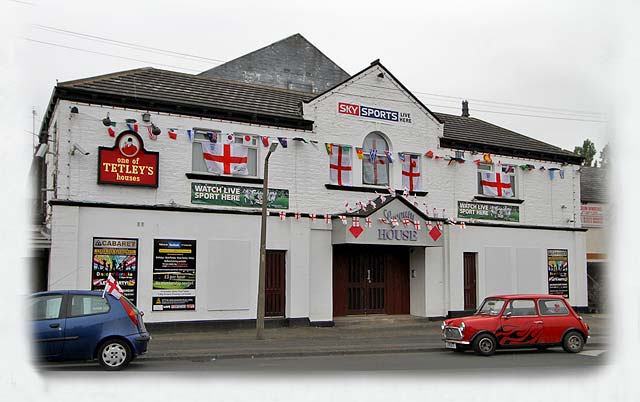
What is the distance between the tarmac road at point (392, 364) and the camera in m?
12.9

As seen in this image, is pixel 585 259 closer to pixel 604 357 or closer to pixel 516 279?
pixel 516 279

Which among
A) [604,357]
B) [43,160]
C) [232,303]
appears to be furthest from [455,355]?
[43,160]

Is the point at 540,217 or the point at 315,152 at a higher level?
the point at 315,152

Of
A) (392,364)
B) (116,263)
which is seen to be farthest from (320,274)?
(392,364)

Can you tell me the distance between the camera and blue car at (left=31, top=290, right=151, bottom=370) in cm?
1239

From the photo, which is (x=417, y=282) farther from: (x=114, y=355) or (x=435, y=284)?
(x=114, y=355)

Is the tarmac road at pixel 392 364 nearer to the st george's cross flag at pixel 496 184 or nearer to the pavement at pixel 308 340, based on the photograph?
the pavement at pixel 308 340

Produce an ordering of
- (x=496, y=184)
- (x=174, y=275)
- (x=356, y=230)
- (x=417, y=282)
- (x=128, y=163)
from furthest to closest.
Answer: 1. (x=496, y=184)
2. (x=417, y=282)
3. (x=356, y=230)
4. (x=174, y=275)
5. (x=128, y=163)

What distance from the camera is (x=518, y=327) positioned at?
1614 cm

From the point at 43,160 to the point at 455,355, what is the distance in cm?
1671

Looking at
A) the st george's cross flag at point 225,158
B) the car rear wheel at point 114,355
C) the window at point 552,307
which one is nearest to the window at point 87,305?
the car rear wheel at point 114,355

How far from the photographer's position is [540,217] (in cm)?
2902

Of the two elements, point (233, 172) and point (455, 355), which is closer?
point (455, 355)

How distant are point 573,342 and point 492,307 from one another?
2.13 metres
